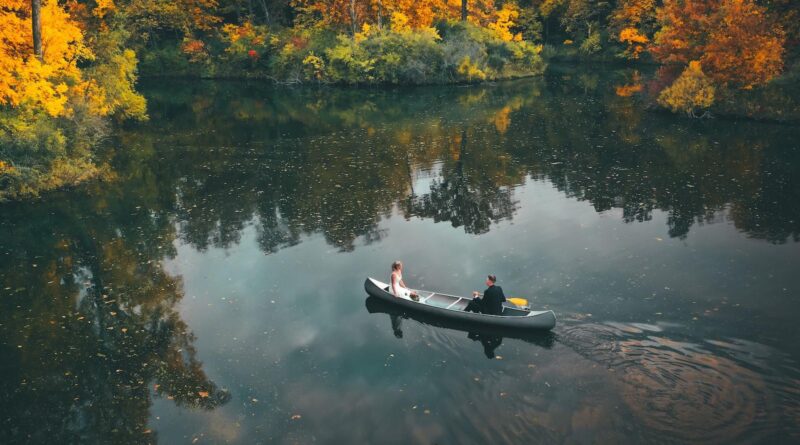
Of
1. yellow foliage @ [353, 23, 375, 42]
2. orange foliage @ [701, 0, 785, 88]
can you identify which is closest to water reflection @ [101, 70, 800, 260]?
orange foliage @ [701, 0, 785, 88]

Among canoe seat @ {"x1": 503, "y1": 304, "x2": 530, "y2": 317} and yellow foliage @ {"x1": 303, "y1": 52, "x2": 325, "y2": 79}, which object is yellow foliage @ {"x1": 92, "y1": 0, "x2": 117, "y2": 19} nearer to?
yellow foliage @ {"x1": 303, "y1": 52, "x2": 325, "y2": 79}

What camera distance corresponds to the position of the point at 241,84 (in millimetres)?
64688

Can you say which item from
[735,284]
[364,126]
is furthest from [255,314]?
[364,126]

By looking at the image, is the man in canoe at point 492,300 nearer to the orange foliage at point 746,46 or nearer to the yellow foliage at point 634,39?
the orange foliage at point 746,46

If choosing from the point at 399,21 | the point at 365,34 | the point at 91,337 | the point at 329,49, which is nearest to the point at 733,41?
the point at 399,21

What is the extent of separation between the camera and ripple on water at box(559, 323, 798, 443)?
34.0 feet

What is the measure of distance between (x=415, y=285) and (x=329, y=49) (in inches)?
1791

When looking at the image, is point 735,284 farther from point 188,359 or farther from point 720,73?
point 720,73

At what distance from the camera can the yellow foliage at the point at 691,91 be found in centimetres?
3431

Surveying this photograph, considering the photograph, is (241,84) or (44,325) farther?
(241,84)

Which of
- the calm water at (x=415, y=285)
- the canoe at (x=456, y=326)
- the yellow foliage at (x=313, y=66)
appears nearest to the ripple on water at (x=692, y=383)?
the calm water at (x=415, y=285)

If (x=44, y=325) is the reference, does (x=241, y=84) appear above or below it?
above

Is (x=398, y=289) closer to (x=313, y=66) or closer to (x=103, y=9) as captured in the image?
(x=313, y=66)

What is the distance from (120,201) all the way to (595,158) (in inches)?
896
